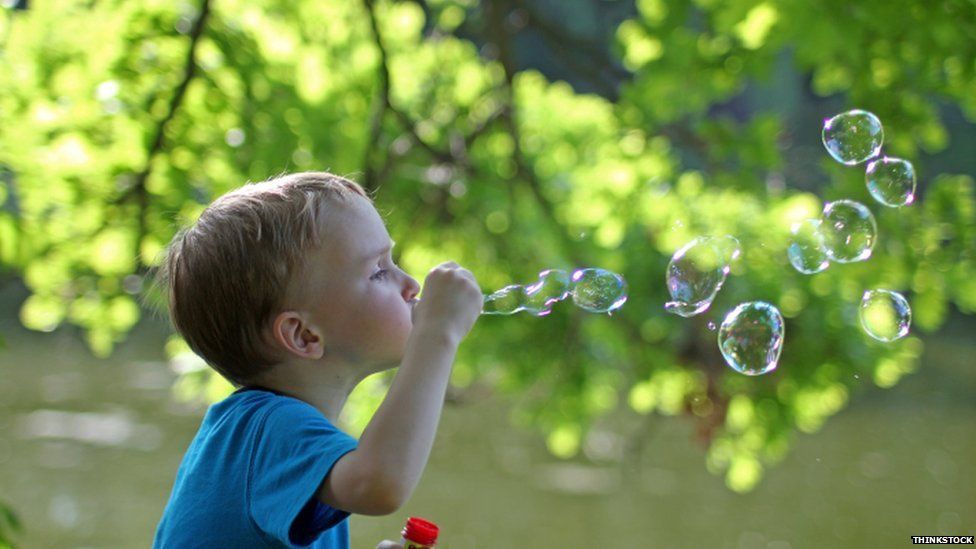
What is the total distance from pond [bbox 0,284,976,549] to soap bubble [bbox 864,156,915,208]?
3.03 meters

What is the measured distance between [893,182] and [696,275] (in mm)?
Result: 611

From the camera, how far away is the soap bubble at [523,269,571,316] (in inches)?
83.6

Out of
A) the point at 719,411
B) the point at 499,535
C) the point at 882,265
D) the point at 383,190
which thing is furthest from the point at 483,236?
the point at 499,535

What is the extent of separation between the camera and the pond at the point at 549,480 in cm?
725

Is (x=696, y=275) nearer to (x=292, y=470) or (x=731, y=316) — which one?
(x=731, y=316)

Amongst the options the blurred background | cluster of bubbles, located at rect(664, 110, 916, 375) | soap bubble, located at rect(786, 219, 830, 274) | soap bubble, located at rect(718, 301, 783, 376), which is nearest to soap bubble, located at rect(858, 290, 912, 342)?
cluster of bubbles, located at rect(664, 110, 916, 375)

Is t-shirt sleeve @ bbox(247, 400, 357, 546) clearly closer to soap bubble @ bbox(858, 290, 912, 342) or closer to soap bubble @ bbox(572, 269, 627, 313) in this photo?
soap bubble @ bbox(572, 269, 627, 313)

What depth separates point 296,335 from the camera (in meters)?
1.59

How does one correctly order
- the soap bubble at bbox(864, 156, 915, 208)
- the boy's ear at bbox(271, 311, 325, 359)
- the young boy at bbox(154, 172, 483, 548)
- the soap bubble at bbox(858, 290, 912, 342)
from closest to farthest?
the young boy at bbox(154, 172, 483, 548) → the boy's ear at bbox(271, 311, 325, 359) → the soap bubble at bbox(858, 290, 912, 342) → the soap bubble at bbox(864, 156, 915, 208)

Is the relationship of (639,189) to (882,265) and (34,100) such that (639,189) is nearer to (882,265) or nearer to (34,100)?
(882,265)

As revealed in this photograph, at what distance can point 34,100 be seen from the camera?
12.7 feet

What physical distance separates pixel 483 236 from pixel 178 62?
1311 millimetres

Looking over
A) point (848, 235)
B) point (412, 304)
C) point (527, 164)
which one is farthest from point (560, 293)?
point (527, 164)
